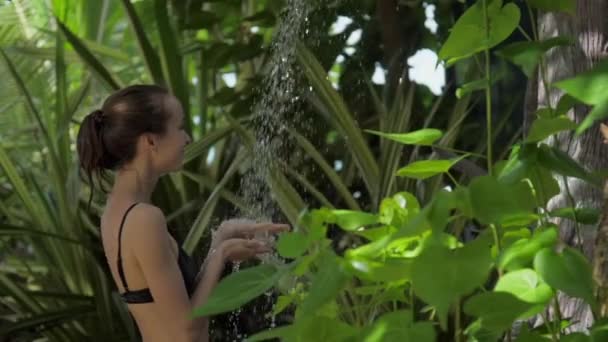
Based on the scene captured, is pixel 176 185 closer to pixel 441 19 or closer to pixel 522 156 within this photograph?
pixel 441 19

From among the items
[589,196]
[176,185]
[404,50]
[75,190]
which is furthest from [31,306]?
[589,196]

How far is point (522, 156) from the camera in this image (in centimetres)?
83

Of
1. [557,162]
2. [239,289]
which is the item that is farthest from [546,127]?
[239,289]

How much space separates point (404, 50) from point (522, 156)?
3348 millimetres

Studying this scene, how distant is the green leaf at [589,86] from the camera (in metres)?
0.71

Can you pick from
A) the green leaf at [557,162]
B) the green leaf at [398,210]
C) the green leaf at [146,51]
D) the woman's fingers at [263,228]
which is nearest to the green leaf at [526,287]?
the green leaf at [557,162]

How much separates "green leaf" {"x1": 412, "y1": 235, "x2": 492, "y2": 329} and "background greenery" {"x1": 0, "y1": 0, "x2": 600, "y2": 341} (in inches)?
73.7

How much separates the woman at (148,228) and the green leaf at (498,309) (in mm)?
880

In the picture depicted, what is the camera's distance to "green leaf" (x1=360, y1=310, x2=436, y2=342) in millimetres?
728

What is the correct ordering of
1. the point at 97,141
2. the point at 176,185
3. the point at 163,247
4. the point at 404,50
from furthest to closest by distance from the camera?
the point at 404,50 → the point at 176,185 → the point at 97,141 → the point at 163,247

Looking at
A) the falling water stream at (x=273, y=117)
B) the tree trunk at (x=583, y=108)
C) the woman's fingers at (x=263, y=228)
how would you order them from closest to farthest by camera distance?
the woman's fingers at (x=263, y=228)
the tree trunk at (x=583, y=108)
the falling water stream at (x=273, y=117)

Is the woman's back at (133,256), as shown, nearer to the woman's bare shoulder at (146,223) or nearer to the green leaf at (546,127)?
the woman's bare shoulder at (146,223)

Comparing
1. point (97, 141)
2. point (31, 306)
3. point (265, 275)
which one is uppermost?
point (265, 275)

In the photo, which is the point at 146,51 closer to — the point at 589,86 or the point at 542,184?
the point at 542,184
